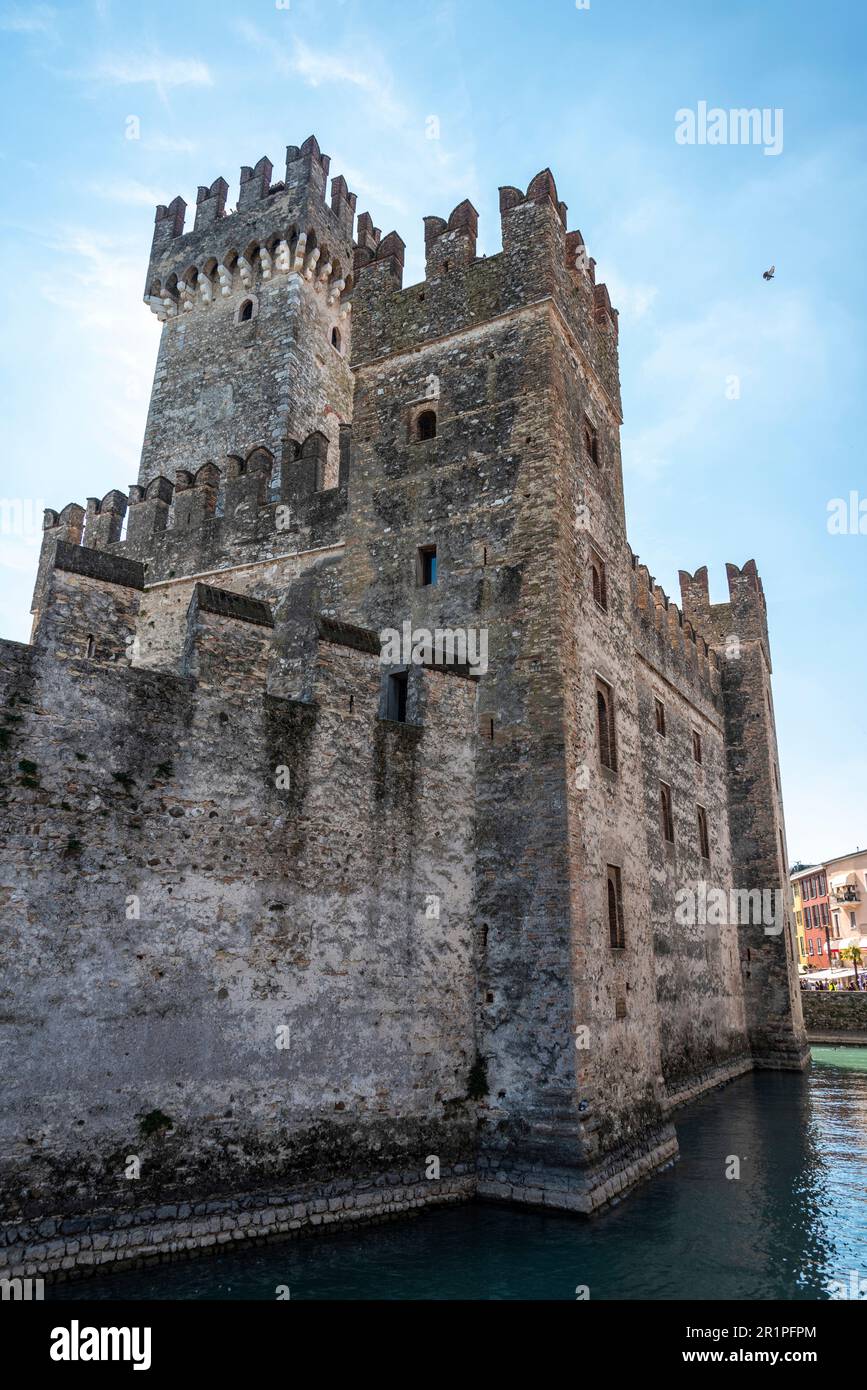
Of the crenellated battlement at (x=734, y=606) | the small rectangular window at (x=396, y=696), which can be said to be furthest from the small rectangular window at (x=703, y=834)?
the small rectangular window at (x=396, y=696)

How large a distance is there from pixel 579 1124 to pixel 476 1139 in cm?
134

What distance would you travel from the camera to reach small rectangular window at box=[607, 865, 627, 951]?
11.8 metres

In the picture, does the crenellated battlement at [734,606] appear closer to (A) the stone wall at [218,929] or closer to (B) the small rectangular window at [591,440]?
(B) the small rectangular window at [591,440]

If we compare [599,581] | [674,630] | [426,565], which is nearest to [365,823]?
[426,565]

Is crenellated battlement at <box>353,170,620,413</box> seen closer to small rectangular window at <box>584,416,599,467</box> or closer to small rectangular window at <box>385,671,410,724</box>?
small rectangular window at <box>584,416,599,467</box>

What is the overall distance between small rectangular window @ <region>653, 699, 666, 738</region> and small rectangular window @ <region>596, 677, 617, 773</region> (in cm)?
612

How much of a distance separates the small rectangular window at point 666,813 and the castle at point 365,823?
0.38m

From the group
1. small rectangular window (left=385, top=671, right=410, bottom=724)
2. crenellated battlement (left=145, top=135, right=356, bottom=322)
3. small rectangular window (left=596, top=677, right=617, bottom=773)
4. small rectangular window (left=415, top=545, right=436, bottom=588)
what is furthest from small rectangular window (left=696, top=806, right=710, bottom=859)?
crenellated battlement (left=145, top=135, right=356, bottom=322)

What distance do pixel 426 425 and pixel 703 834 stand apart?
12.8m

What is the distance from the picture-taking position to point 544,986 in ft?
33.3

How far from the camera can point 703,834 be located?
21078 mm

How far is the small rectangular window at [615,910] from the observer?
11.8 metres

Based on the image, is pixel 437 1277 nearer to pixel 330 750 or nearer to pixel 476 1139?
pixel 476 1139
